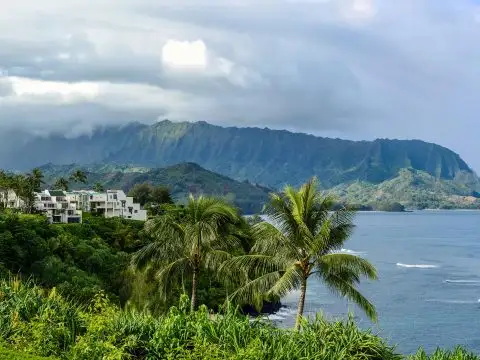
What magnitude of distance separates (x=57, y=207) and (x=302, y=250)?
83503 millimetres

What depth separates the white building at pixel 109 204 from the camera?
10450cm

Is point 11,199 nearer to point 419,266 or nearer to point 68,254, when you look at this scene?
point 68,254

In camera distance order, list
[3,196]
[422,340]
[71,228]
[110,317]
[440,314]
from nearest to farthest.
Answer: [110,317] → [422,340] → [440,314] → [71,228] → [3,196]

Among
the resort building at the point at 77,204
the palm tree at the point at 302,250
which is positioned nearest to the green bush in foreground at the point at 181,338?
the palm tree at the point at 302,250

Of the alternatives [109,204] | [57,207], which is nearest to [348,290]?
[57,207]

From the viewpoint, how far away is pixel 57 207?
100 meters

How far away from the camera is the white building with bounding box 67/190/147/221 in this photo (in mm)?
104500

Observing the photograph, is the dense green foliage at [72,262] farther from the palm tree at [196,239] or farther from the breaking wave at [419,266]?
the breaking wave at [419,266]

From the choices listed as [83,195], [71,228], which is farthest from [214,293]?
[83,195]

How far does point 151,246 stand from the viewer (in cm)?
2928

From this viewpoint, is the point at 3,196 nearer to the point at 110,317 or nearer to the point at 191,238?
the point at 191,238

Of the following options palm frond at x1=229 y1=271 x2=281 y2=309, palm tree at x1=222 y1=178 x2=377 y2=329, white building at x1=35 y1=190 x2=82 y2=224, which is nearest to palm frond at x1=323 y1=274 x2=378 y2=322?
palm tree at x1=222 y1=178 x2=377 y2=329

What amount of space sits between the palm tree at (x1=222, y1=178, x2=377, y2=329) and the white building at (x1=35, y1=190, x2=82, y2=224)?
71.2 metres

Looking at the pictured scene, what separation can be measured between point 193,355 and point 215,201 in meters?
14.3
